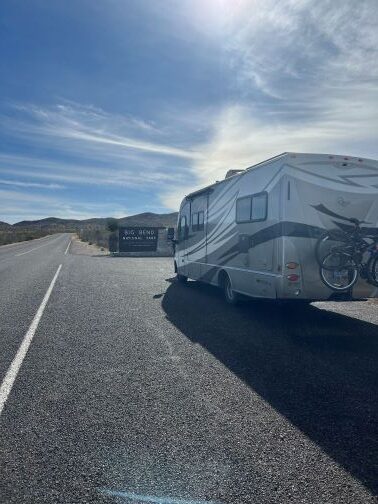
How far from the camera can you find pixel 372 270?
8.14 m

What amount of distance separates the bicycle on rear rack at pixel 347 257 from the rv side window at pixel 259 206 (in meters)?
1.36

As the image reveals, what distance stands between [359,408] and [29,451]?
3.23 metres

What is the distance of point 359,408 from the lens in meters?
4.51

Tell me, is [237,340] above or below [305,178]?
below

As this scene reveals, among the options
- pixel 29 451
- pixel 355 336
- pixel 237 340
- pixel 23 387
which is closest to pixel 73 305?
pixel 237 340

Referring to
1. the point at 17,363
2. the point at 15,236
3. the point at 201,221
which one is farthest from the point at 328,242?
the point at 15,236

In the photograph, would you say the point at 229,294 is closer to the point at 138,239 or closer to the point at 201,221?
the point at 201,221

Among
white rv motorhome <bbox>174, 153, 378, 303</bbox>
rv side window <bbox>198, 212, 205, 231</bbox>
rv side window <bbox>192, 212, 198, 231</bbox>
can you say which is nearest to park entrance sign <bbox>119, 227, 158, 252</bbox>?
rv side window <bbox>192, 212, 198, 231</bbox>

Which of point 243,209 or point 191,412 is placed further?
point 243,209

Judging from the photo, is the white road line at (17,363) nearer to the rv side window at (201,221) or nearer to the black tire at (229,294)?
the black tire at (229,294)

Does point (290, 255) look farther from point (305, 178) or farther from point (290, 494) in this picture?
point (290, 494)

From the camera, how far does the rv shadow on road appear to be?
3938 mm

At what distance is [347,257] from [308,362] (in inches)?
107

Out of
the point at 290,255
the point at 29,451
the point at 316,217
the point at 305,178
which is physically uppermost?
the point at 305,178
